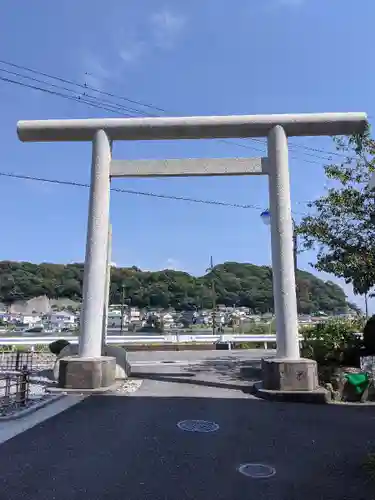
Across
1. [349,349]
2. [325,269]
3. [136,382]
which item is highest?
[325,269]

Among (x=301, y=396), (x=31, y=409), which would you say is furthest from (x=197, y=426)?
(x=301, y=396)

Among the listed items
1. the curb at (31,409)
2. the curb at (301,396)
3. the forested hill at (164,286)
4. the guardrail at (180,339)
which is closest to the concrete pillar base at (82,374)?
the curb at (31,409)

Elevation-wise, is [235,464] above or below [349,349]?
below

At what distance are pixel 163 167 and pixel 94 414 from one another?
592cm

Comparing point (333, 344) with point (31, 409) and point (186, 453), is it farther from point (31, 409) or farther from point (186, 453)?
point (31, 409)

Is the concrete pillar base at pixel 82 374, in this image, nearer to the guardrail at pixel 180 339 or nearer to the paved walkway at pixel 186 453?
the paved walkway at pixel 186 453

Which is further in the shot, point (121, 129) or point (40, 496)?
point (121, 129)

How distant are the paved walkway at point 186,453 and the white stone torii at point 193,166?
1.88 metres

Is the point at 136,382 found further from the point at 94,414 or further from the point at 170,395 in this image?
the point at 94,414

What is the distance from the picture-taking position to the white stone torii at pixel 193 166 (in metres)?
8.92

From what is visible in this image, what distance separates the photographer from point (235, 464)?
423 centimetres

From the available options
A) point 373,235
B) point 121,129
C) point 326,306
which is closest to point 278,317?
point 373,235

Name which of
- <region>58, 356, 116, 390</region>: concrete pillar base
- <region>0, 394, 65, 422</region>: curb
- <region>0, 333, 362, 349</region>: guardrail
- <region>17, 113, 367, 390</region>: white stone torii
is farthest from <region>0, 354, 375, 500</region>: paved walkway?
<region>0, 333, 362, 349</region>: guardrail

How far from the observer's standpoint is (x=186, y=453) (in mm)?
4578
